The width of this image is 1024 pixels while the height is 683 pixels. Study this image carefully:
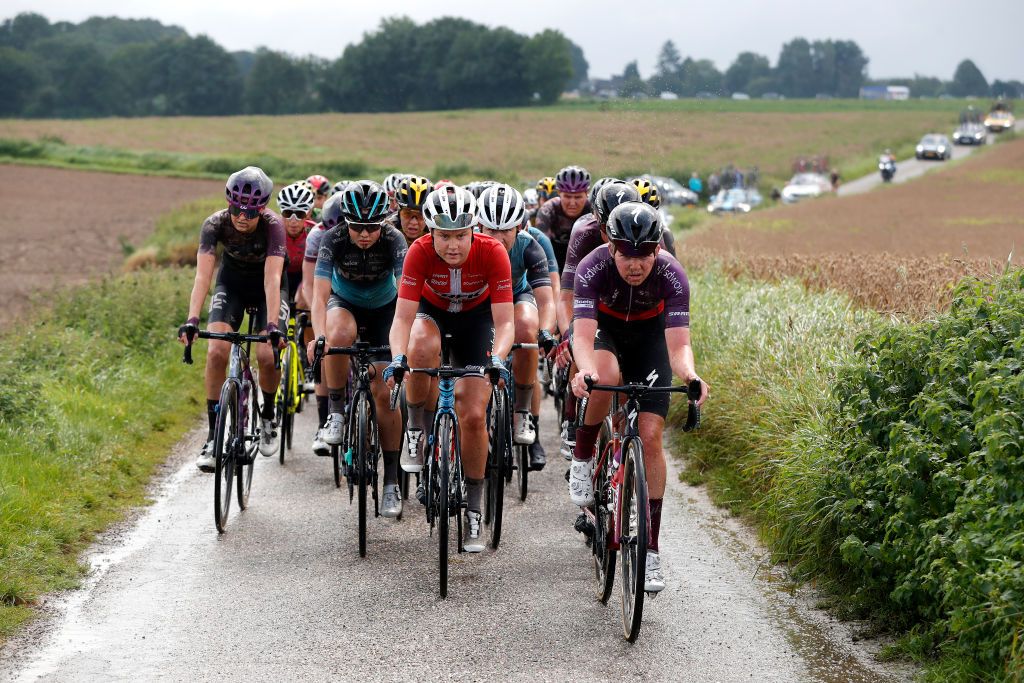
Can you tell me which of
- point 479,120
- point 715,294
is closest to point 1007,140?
point 479,120

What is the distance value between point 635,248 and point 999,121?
103 metres

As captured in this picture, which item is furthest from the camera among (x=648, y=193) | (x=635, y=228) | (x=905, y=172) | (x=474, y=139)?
(x=474, y=139)

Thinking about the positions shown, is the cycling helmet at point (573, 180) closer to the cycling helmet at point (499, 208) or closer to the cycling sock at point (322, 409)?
the cycling helmet at point (499, 208)

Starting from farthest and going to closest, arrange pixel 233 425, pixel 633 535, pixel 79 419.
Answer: pixel 79 419 < pixel 233 425 < pixel 633 535

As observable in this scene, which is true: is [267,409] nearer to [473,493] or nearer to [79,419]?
[79,419]

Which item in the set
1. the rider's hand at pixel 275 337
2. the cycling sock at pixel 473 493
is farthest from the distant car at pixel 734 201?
the cycling sock at pixel 473 493

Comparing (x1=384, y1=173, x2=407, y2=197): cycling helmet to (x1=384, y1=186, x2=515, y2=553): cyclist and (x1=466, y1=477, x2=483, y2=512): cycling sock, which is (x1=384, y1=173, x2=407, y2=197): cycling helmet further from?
(x1=466, y1=477, x2=483, y2=512): cycling sock

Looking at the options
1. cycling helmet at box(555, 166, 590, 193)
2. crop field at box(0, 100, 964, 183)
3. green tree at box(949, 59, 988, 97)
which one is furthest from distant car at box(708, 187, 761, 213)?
green tree at box(949, 59, 988, 97)

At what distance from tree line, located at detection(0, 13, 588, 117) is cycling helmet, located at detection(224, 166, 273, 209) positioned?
3939 inches

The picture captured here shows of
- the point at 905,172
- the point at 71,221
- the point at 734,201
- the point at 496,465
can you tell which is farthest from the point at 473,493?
the point at 905,172

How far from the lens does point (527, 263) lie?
9.42 meters

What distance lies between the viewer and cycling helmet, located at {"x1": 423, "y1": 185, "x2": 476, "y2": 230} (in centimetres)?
729

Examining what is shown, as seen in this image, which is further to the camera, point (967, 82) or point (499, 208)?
point (967, 82)

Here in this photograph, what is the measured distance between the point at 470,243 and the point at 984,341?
306 centimetres
